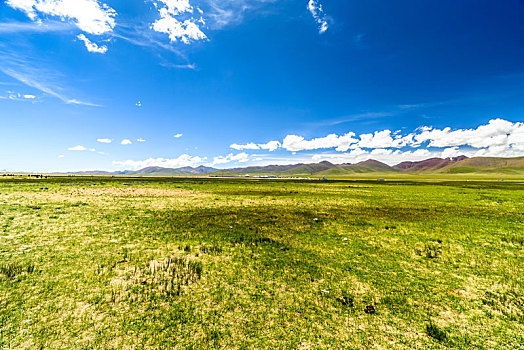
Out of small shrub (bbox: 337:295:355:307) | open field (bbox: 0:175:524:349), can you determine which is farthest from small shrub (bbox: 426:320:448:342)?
small shrub (bbox: 337:295:355:307)

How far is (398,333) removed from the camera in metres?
6.59

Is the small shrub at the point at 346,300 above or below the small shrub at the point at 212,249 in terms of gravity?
below

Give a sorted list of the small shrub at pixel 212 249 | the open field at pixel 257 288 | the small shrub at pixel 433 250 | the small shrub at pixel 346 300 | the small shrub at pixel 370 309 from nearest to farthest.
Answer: the open field at pixel 257 288
the small shrub at pixel 370 309
the small shrub at pixel 346 300
the small shrub at pixel 433 250
the small shrub at pixel 212 249

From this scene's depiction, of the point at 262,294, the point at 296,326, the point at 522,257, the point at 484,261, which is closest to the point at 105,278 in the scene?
the point at 262,294

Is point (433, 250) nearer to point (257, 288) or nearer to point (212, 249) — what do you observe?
point (257, 288)

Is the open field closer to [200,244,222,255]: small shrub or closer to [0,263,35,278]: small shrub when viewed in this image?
[0,263,35,278]: small shrub

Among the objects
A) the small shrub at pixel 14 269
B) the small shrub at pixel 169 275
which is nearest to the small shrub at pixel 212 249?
the small shrub at pixel 169 275

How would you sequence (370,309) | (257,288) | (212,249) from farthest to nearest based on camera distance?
(212,249)
(257,288)
(370,309)

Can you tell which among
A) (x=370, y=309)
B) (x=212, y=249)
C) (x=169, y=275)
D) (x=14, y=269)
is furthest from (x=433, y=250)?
(x=14, y=269)

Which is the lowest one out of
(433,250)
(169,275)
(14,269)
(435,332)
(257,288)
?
(433,250)

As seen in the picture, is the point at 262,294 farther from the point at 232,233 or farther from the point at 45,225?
the point at 45,225

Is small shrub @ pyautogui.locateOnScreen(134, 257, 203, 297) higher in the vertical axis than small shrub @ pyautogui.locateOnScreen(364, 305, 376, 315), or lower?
higher

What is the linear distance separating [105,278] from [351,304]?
10564 millimetres

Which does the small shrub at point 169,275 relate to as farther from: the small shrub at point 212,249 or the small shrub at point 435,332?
the small shrub at point 435,332
